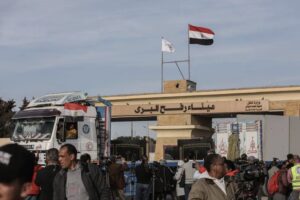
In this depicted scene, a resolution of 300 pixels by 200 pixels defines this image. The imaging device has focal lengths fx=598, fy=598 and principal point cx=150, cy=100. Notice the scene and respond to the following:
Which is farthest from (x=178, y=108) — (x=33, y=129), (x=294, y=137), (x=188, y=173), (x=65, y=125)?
(x=188, y=173)

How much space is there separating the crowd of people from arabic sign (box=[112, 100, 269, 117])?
84.2 feet

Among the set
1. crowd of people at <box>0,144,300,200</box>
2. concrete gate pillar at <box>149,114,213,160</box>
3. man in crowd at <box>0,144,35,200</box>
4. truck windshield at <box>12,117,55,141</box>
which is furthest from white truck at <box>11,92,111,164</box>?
concrete gate pillar at <box>149,114,213,160</box>

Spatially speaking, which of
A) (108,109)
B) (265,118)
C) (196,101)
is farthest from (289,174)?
(196,101)

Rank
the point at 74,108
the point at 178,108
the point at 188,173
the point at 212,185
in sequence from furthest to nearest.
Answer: the point at 178,108 < the point at 74,108 < the point at 188,173 < the point at 212,185

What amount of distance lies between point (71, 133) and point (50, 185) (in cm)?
1075

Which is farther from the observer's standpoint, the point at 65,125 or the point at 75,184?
the point at 65,125

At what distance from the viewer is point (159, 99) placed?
49.0 metres

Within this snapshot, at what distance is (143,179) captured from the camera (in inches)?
693

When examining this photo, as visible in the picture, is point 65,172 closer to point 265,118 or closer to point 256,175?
point 256,175

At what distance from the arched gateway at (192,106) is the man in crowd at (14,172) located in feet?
136

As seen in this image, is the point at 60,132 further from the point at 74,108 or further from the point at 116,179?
the point at 116,179

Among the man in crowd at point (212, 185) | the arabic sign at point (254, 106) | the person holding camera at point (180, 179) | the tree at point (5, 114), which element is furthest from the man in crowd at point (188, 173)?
the tree at point (5, 114)

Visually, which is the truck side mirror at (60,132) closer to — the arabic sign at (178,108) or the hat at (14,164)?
the hat at (14,164)

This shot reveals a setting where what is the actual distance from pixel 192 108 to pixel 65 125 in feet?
96.2
